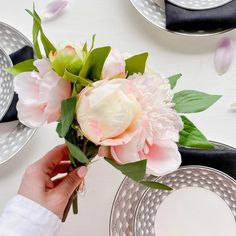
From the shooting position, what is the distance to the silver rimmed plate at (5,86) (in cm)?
73

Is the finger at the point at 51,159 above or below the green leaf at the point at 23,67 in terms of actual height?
below

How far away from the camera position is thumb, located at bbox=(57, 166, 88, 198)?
1.79 feet

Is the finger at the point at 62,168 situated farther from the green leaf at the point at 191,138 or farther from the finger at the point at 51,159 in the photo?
the green leaf at the point at 191,138

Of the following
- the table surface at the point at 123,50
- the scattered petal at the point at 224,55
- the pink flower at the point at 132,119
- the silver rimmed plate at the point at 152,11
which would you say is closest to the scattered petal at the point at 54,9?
the table surface at the point at 123,50

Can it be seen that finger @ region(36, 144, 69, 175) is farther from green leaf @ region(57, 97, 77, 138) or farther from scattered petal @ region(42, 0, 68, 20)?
scattered petal @ region(42, 0, 68, 20)

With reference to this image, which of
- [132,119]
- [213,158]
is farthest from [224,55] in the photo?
[132,119]

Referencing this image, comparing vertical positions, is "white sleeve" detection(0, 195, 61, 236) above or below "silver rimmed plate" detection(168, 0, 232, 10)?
below

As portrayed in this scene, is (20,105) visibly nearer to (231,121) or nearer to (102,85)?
(102,85)

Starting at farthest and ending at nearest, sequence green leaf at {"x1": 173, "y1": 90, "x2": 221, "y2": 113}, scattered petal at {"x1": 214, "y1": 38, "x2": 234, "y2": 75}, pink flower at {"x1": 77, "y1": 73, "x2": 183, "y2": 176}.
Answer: scattered petal at {"x1": 214, "y1": 38, "x2": 234, "y2": 75} < green leaf at {"x1": 173, "y1": 90, "x2": 221, "y2": 113} < pink flower at {"x1": 77, "y1": 73, "x2": 183, "y2": 176}

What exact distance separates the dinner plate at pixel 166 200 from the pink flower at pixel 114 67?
270 mm

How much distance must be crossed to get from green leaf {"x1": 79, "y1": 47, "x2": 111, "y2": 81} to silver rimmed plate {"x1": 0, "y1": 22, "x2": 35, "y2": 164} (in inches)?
11.6

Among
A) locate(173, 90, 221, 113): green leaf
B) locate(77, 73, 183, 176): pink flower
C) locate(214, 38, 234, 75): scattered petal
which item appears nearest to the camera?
locate(77, 73, 183, 176): pink flower

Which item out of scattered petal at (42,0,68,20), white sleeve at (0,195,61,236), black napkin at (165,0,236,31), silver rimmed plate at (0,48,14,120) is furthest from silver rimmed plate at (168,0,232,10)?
white sleeve at (0,195,61,236)

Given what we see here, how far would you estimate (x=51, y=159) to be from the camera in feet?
1.99
